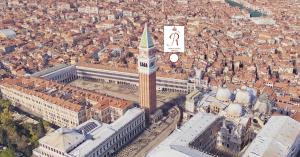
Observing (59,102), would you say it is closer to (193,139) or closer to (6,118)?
(6,118)

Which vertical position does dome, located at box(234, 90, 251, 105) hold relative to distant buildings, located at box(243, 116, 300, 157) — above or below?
above

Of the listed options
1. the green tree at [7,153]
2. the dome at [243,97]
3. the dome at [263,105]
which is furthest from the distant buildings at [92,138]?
the dome at [263,105]

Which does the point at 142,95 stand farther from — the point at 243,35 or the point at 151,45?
the point at 243,35

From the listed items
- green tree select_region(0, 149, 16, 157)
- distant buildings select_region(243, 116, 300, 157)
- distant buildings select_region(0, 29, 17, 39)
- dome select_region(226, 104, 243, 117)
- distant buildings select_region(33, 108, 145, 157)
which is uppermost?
distant buildings select_region(0, 29, 17, 39)

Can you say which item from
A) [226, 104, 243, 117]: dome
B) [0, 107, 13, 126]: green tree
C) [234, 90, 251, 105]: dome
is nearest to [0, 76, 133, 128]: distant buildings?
[0, 107, 13, 126]: green tree

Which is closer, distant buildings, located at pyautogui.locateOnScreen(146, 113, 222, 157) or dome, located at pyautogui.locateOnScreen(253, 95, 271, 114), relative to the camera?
distant buildings, located at pyautogui.locateOnScreen(146, 113, 222, 157)

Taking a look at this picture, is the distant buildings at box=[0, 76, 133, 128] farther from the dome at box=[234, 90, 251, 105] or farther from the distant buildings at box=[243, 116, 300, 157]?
the distant buildings at box=[243, 116, 300, 157]
